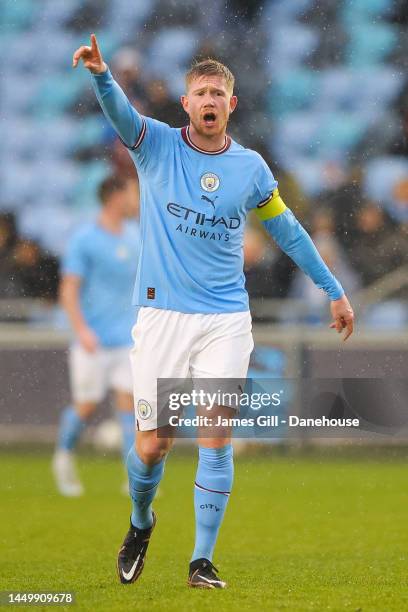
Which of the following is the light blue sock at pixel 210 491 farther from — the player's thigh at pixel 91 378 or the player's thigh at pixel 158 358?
the player's thigh at pixel 91 378

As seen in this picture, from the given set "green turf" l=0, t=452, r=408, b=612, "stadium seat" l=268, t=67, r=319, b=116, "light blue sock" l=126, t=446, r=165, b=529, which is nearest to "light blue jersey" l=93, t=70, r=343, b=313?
"light blue sock" l=126, t=446, r=165, b=529

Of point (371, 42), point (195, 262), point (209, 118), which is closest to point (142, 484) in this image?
point (195, 262)

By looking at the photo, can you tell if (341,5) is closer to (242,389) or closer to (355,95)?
(355,95)

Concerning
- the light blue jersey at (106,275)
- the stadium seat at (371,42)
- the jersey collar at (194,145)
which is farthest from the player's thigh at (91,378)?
the stadium seat at (371,42)

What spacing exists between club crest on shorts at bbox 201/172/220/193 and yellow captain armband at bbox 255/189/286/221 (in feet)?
0.84

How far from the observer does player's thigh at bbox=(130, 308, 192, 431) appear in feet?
16.8

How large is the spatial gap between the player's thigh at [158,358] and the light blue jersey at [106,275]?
4.17 m

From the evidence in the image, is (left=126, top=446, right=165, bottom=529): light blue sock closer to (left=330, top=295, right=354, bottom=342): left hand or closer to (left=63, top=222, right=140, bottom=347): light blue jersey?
(left=330, top=295, right=354, bottom=342): left hand

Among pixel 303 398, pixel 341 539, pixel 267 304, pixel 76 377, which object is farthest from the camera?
pixel 267 304

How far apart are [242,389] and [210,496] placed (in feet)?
1.38

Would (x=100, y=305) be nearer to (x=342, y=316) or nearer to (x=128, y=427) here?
(x=128, y=427)

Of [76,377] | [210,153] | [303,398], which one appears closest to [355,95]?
[303,398]

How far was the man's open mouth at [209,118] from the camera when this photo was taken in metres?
5.13

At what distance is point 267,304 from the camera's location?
11695 millimetres
